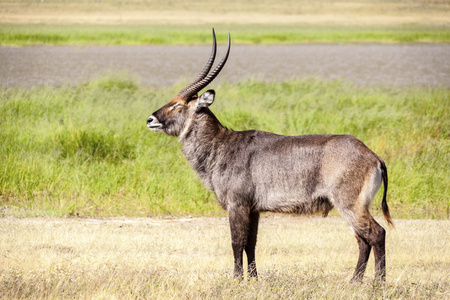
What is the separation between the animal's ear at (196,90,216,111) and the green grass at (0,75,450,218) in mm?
3422

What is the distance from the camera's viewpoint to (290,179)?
5.80 meters

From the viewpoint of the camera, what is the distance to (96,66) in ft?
98.1

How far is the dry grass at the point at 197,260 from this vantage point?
5.46m

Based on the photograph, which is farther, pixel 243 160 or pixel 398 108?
pixel 398 108

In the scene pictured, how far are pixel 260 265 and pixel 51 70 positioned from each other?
22519 millimetres

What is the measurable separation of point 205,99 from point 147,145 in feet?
19.4

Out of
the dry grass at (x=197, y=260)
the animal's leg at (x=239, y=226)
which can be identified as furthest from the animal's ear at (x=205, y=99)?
the dry grass at (x=197, y=260)

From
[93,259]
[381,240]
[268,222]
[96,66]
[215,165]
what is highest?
[215,165]

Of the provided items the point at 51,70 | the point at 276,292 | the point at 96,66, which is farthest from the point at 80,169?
the point at 96,66

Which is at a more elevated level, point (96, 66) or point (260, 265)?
point (260, 265)

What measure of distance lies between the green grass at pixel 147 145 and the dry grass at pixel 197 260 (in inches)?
37.2

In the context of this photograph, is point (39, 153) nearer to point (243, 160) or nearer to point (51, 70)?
point (243, 160)

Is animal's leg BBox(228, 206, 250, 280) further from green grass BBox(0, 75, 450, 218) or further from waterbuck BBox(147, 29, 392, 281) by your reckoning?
green grass BBox(0, 75, 450, 218)

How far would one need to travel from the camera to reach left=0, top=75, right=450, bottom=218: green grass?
32.0ft
